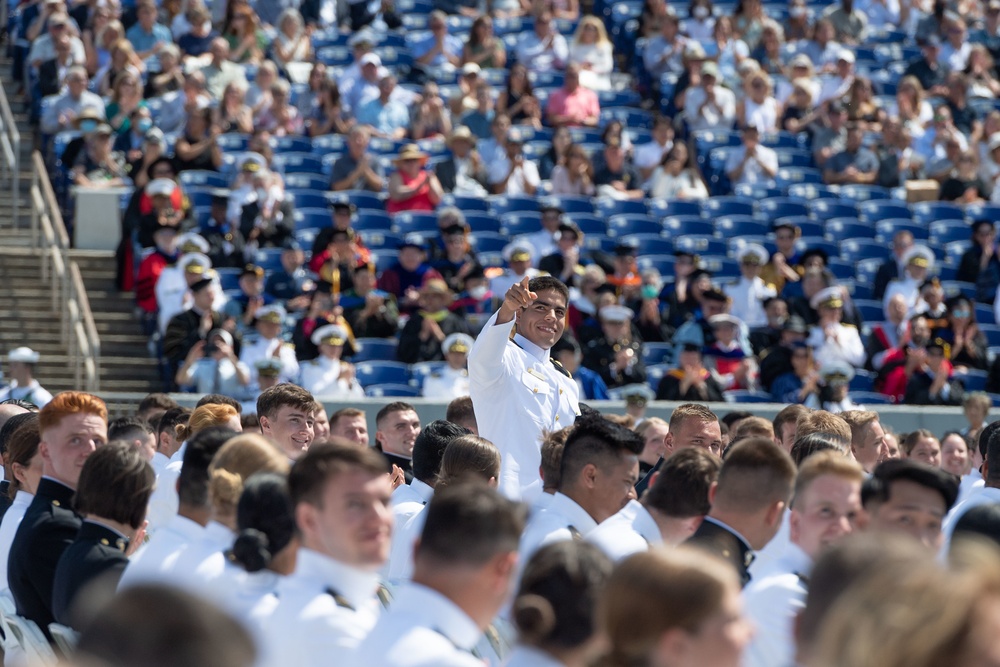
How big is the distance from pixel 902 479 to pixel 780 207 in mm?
12873

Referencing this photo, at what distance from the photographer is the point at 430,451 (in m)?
7.23

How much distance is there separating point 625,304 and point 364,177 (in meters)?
3.06

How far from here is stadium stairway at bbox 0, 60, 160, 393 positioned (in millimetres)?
14242

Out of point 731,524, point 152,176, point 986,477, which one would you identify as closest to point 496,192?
point 152,176

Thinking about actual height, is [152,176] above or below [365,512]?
below

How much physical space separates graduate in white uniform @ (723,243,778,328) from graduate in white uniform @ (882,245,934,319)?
4.51 feet

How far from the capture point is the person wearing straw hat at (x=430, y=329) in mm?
13945

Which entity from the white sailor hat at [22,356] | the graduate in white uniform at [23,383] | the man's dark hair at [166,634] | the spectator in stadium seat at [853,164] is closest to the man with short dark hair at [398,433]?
the graduate in white uniform at [23,383]

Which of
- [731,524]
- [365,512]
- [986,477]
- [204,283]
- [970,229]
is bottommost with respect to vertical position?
[970,229]

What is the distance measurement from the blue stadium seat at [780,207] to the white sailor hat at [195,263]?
6565mm

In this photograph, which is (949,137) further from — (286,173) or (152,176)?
(152,176)

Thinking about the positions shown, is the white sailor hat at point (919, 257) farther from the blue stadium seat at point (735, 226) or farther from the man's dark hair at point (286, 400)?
the man's dark hair at point (286, 400)

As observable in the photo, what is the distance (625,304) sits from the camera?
50.6 ft

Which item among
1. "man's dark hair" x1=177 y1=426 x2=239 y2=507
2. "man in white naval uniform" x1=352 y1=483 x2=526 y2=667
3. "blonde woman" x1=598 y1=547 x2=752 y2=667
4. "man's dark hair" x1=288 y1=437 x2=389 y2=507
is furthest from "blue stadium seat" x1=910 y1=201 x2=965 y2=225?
"blonde woman" x1=598 y1=547 x2=752 y2=667
